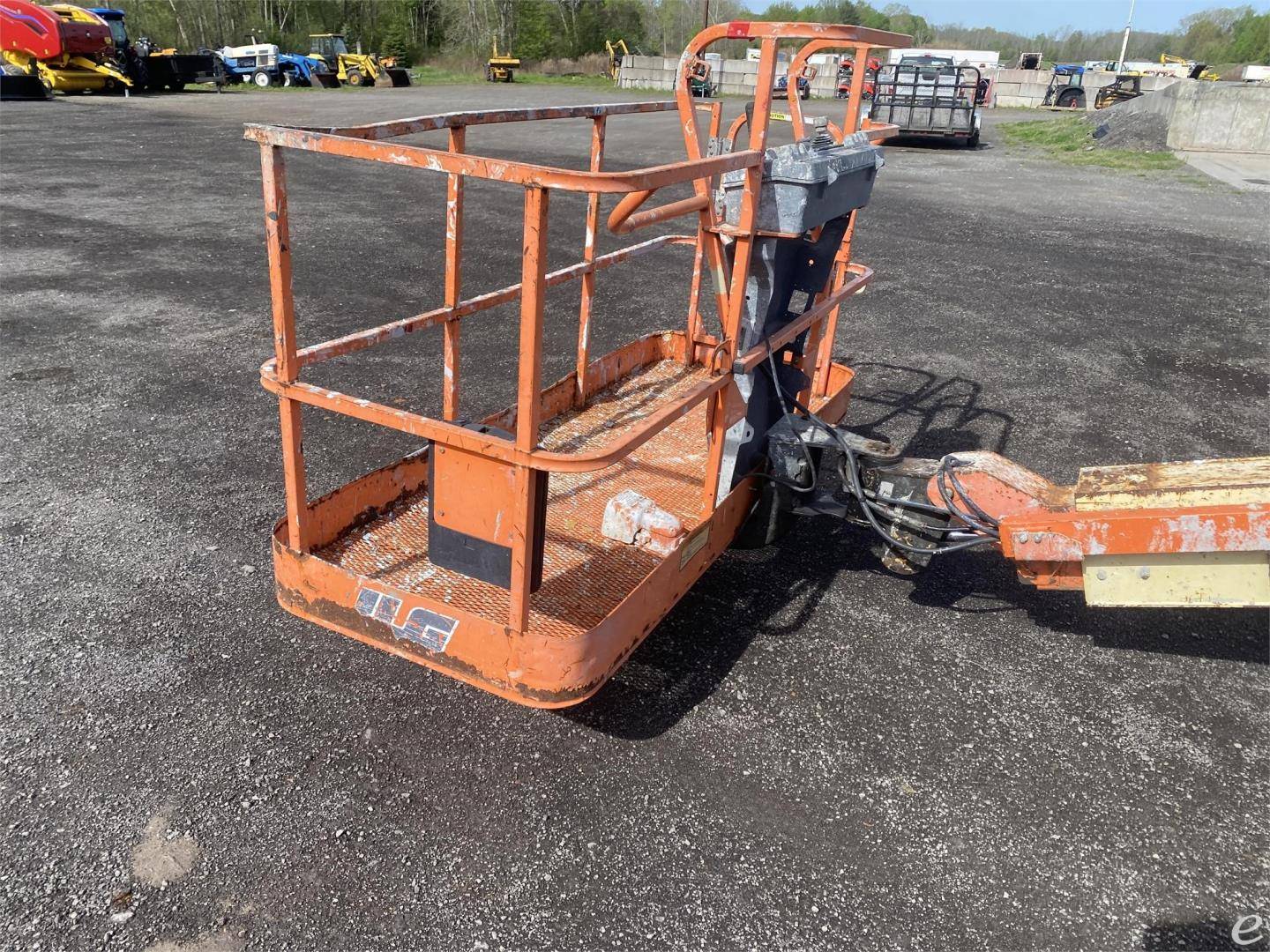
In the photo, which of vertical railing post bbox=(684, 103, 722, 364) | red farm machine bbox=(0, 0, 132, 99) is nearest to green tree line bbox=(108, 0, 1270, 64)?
red farm machine bbox=(0, 0, 132, 99)

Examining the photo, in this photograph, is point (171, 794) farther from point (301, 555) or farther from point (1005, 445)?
point (1005, 445)

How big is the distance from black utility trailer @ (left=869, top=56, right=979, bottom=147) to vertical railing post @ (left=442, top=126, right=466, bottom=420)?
18.4 m

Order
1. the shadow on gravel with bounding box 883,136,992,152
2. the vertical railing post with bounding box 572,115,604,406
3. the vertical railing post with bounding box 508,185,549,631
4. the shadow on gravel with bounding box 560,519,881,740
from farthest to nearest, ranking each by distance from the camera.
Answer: the shadow on gravel with bounding box 883,136,992,152, the vertical railing post with bounding box 572,115,604,406, the shadow on gravel with bounding box 560,519,881,740, the vertical railing post with bounding box 508,185,549,631

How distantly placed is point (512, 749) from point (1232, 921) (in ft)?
6.35

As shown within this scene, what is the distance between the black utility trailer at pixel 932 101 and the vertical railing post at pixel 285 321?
19330 mm

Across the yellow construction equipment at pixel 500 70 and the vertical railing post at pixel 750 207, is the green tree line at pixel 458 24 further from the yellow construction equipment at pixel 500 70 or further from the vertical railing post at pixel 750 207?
the vertical railing post at pixel 750 207

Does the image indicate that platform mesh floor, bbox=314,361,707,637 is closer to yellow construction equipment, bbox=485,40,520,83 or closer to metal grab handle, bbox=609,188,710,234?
metal grab handle, bbox=609,188,710,234

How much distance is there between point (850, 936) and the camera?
7.25 ft

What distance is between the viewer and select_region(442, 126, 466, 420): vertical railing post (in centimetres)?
311

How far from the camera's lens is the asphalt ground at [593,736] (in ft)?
7.37

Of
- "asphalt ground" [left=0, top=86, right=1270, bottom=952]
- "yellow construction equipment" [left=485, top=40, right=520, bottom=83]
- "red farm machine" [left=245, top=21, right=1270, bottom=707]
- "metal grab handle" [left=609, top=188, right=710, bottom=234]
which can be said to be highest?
"yellow construction equipment" [left=485, top=40, right=520, bottom=83]

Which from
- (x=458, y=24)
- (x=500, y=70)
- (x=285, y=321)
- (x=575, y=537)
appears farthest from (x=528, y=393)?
(x=458, y=24)

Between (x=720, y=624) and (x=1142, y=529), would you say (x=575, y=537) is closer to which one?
(x=720, y=624)

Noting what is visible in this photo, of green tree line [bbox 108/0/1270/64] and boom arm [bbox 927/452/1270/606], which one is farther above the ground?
green tree line [bbox 108/0/1270/64]
